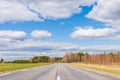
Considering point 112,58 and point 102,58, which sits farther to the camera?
point 102,58

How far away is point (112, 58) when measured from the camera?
11844cm

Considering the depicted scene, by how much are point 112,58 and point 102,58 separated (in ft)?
39.4

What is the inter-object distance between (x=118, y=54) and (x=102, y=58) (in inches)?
576

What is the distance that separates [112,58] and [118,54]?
137 inches

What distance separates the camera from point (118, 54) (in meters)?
117

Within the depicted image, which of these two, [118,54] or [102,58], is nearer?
[118,54]

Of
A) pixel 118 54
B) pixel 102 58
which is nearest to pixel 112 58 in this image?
pixel 118 54

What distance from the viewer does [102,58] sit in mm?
130125

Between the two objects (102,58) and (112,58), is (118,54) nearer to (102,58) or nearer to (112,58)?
(112,58)
